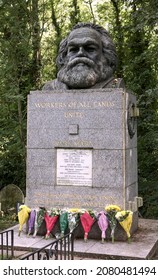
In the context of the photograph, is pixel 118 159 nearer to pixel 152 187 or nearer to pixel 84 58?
pixel 84 58

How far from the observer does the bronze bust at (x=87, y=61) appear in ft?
27.2

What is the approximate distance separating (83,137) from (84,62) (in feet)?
5.23

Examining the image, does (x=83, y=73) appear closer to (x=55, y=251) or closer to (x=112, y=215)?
(x=112, y=215)

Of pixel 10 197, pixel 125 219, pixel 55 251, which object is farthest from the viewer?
pixel 10 197

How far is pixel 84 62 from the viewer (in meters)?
8.32

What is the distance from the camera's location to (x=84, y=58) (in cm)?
832

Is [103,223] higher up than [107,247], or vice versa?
[103,223]

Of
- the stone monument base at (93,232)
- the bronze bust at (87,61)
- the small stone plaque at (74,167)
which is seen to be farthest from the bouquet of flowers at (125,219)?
the bronze bust at (87,61)

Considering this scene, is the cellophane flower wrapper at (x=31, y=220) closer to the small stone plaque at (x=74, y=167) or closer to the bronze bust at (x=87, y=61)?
the small stone plaque at (x=74, y=167)

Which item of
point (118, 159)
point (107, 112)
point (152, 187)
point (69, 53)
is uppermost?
point (69, 53)

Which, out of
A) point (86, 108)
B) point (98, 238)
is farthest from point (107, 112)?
point (98, 238)

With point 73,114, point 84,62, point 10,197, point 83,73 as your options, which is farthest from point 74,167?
point 10,197

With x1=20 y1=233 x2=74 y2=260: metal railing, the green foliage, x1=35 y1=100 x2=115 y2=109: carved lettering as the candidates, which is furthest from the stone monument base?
the green foliage

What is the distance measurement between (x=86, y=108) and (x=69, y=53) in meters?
1.46
